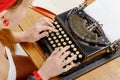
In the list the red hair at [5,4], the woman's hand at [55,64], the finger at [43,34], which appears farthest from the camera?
the finger at [43,34]

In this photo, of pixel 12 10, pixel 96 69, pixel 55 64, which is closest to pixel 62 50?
pixel 55 64

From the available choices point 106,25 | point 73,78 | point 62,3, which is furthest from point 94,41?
point 62,3

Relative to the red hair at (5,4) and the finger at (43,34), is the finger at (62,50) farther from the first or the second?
the red hair at (5,4)

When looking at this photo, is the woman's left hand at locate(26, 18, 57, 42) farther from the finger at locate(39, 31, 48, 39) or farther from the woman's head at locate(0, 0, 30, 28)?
the woman's head at locate(0, 0, 30, 28)

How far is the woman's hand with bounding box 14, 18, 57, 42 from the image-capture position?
1.25m

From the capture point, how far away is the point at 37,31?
125cm

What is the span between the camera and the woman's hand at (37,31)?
4.10 feet

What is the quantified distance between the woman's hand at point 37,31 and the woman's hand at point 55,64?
132 millimetres

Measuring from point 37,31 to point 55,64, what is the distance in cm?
20

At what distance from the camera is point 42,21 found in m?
1.28

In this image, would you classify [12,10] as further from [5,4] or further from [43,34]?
[43,34]

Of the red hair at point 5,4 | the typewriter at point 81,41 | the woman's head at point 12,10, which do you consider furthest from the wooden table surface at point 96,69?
the red hair at point 5,4

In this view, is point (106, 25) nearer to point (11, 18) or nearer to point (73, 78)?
point (73, 78)

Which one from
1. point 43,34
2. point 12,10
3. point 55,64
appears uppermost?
point 12,10
